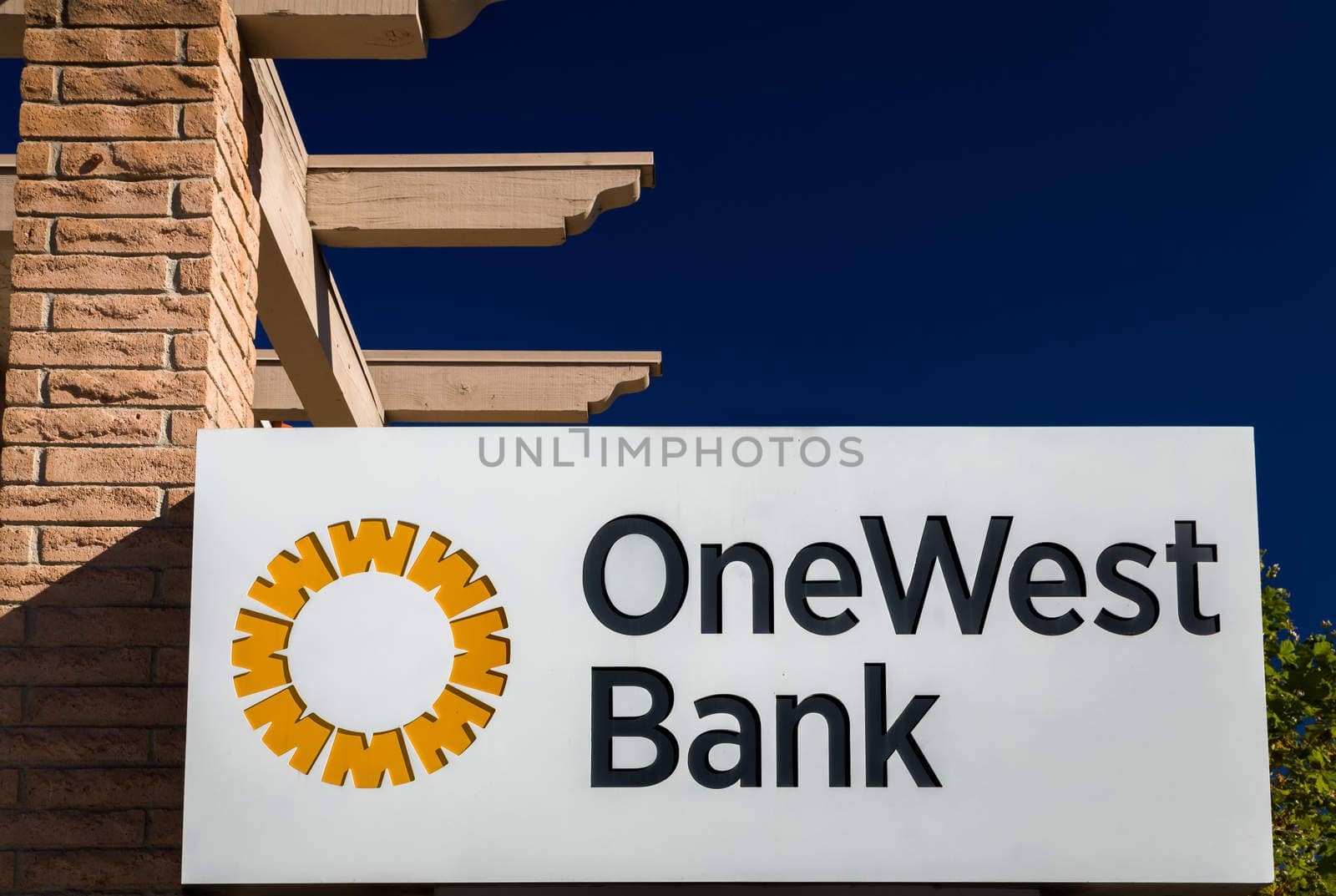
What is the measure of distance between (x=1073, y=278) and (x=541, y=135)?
64.8 ft

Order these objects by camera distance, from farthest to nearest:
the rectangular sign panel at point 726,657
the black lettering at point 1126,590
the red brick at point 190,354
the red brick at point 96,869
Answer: the red brick at point 190,354 < the red brick at point 96,869 < the black lettering at point 1126,590 < the rectangular sign panel at point 726,657

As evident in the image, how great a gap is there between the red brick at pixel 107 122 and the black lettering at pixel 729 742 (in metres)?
2.51

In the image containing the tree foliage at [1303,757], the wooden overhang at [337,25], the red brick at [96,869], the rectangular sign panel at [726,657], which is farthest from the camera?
the tree foliage at [1303,757]

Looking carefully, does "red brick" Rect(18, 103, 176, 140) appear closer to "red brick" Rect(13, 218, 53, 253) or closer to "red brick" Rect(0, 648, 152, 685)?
"red brick" Rect(13, 218, 53, 253)

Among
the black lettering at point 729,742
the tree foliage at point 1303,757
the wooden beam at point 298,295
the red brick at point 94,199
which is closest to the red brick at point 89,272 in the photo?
the red brick at point 94,199

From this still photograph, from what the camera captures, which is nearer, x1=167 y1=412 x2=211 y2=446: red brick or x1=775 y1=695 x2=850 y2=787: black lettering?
x1=775 y1=695 x2=850 y2=787: black lettering

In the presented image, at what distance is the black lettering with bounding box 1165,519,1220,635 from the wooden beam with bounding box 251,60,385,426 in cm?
350

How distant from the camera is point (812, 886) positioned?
12.1ft

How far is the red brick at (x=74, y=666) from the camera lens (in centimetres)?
405

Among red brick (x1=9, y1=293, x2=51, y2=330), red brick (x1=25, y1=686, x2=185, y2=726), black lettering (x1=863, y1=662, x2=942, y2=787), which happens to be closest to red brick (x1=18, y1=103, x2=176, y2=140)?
red brick (x1=9, y1=293, x2=51, y2=330)

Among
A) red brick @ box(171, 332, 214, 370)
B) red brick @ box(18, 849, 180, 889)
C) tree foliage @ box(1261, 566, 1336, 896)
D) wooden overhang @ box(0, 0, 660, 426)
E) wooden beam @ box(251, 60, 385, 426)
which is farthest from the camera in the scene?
tree foliage @ box(1261, 566, 1336, 896)

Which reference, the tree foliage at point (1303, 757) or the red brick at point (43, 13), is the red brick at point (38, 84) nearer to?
the red brick at point (43, 13)

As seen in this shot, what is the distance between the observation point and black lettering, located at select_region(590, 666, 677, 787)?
3668mm

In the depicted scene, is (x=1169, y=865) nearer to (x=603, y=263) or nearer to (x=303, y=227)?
(x=303, y=227)
